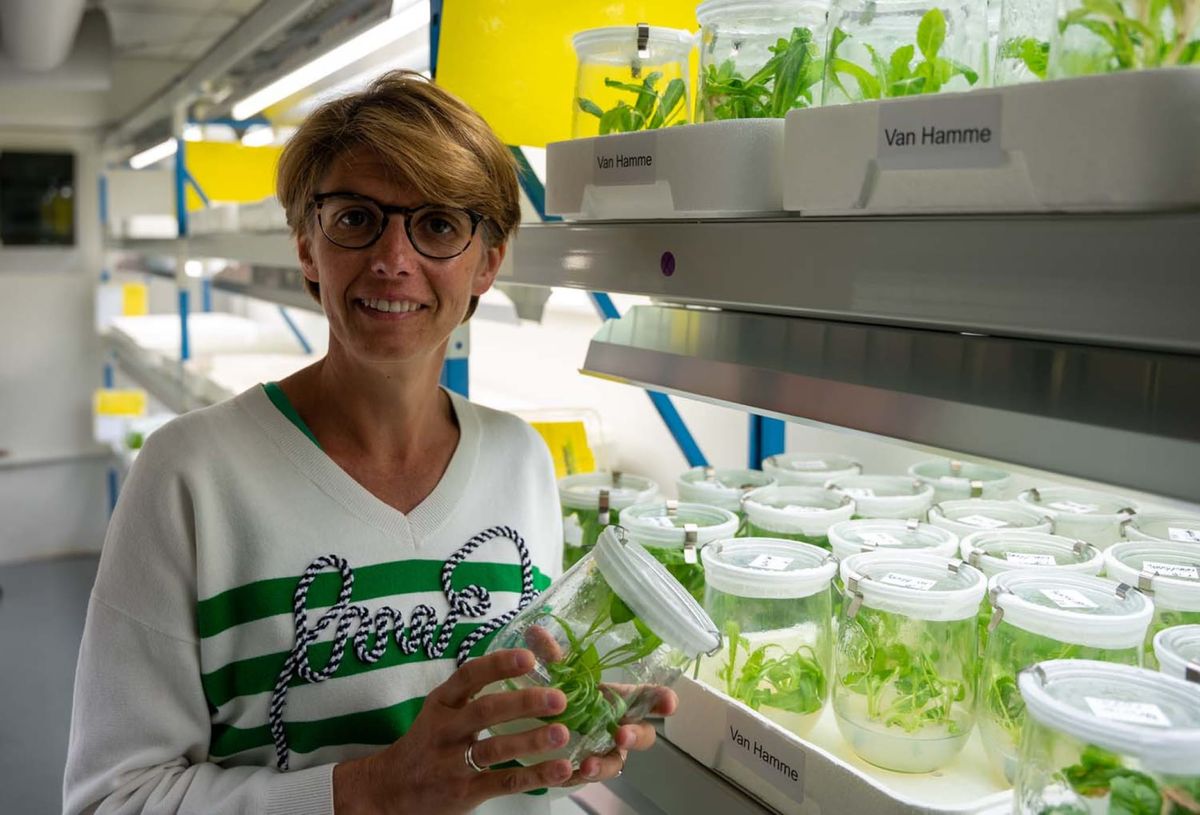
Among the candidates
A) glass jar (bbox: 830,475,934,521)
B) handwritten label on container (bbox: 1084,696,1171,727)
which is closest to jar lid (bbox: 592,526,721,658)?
handwritten label on container (bbox: 1084,696,1171,727)

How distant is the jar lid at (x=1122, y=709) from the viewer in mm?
693

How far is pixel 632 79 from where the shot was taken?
1232 millimetres

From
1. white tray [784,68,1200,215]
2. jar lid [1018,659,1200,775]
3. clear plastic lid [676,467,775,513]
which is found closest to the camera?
white tray [784,68,1200,215]

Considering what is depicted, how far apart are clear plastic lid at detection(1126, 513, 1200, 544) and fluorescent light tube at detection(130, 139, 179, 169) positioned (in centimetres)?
412

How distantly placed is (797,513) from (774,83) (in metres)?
0.59

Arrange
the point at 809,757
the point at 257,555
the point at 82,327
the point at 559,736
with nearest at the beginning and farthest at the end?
the point at 559,736
the point at 809,757
the point at 257,555
the point at 82,327

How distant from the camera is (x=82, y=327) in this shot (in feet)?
22.9

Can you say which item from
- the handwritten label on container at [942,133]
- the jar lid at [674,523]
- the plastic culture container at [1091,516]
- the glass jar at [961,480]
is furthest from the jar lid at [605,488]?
the handwritten label on container at [942,133]

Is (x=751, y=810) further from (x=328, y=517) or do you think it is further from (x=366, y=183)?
(x=366, y=183)

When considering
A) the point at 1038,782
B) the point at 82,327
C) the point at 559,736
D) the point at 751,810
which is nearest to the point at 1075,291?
the point at 1038,782

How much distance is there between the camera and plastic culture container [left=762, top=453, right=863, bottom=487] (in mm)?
1652

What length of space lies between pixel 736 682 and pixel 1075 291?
2.30ft

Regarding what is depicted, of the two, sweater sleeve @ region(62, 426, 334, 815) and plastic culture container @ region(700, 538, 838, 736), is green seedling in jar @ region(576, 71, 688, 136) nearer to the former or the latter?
plastic culture container @ region(700, 538, 838, 736)

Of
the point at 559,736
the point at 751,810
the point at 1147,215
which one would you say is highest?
the point at 1147,215
